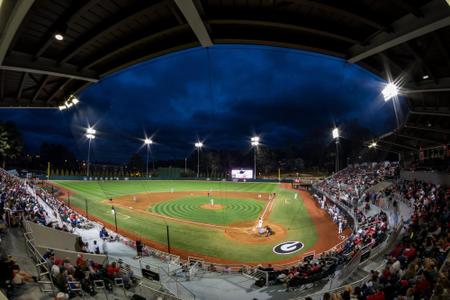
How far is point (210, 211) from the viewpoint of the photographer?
113ft

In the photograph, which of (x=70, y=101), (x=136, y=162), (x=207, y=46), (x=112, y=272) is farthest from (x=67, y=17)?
(x=136, y=162)

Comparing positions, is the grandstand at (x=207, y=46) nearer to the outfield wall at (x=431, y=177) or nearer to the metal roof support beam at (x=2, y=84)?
the metal roof support beam at (x=2, y=84)

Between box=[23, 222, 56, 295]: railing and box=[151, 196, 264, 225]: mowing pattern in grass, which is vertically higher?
box=[23, 222, 56, 295]: railing

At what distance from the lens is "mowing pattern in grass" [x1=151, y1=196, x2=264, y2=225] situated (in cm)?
3019

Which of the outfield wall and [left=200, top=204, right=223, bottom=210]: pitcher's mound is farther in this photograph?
[left=200, top=204, right=223, bottom=210]: pitcher's mound

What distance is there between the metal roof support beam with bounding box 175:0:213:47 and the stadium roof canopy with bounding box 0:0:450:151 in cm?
2

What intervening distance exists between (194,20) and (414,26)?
456 centimetres

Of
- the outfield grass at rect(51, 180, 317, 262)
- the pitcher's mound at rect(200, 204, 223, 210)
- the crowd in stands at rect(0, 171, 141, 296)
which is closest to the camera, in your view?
the crowd in stands at rect(0, 171, 141, 296)

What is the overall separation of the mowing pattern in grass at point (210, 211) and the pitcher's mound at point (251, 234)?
7.89ft

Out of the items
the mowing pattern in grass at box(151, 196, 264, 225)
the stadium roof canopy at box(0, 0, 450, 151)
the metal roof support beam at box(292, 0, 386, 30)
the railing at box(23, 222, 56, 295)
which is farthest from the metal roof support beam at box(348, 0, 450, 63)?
the mowing pattern in grass at box(151, 196, 264, 225)

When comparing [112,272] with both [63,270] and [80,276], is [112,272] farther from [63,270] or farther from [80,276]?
[63,270]

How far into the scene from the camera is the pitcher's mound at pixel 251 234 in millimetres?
22641

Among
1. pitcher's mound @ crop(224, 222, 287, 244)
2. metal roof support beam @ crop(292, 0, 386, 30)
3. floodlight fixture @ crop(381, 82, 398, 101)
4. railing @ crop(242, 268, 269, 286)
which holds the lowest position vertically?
pitcher's mound @ crop(224, 222, 287, 244)

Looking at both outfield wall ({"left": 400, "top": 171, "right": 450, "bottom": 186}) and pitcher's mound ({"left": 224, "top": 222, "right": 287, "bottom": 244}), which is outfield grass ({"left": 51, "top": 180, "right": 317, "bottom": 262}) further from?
outfield wall ({"left": 400, "top": 171, "right": 450, "bottom": 186})
